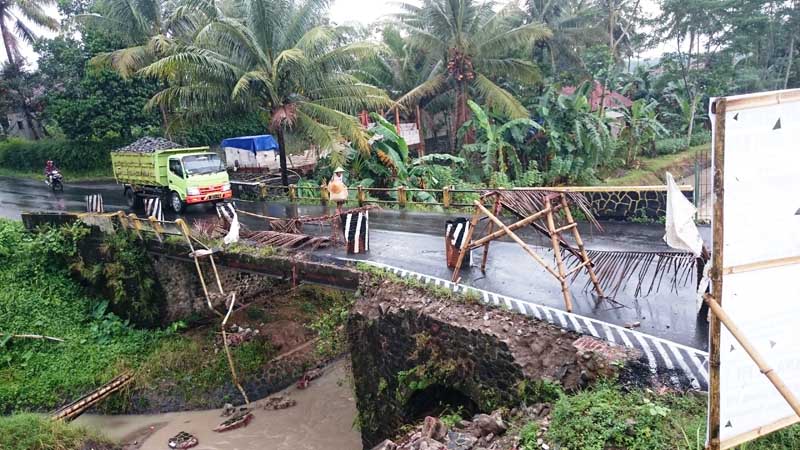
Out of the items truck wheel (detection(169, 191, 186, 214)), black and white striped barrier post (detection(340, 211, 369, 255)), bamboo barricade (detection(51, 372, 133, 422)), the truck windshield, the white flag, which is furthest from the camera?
truck wheel (detection(169, 191, 186, 214))

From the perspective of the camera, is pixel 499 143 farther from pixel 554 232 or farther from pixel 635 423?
pixel 635 423

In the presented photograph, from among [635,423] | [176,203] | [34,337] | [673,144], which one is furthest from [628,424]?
[673,144]

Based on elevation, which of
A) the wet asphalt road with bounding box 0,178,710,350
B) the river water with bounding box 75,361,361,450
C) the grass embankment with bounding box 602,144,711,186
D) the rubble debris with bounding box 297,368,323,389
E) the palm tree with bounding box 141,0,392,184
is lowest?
the river water with bounding box 75,361,361,450

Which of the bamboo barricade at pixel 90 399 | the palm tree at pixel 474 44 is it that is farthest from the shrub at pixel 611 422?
the palm tree at pixel 474 44

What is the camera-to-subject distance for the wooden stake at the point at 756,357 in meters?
3.34

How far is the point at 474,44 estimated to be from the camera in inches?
822

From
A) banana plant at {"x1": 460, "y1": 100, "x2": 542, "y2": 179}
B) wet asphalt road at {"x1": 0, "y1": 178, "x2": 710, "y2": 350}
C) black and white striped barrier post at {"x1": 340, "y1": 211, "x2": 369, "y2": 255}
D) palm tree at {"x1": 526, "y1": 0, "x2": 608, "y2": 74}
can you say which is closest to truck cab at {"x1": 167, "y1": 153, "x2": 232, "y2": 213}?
wet asphalt road at {"x1": 0, "y1": 178, "x2": 710, "y2": 350}

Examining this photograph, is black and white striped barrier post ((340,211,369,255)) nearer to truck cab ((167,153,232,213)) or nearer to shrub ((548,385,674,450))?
shrub ((548,385,674,450))

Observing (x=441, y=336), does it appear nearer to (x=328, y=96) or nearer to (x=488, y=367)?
(x=488, y=367)

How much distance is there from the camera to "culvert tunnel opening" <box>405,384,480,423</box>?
880 centimetres

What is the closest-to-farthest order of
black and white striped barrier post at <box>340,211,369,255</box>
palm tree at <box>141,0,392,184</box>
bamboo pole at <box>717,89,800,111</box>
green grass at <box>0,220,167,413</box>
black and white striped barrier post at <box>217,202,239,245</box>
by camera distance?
bamboo pole at <box>717,89,800,111</box> → black and white striped barrier post at <box>340,211,369,255</box> → black and white striped barrier post at <box>217,202,239,245</box> → green grass at <box>0,220,167,413</box> → palm tree at <box>141,0,392,184</box>

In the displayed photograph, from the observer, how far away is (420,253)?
1173 centimetres

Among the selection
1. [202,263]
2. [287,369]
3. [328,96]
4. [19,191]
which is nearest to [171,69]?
[328,96]

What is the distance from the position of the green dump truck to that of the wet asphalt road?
721mm
